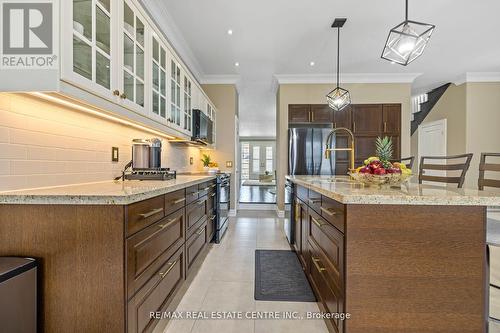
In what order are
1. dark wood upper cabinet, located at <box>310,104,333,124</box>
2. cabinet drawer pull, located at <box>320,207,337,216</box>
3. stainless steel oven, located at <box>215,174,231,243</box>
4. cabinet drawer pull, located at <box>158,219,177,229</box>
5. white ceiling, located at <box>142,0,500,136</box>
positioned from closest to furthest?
cabinet drawer pull, located at <box>320,207,337,216</box> < cabinet drawer pull, located at <box>158,219,177,229</box> < white ceiling, located at <box>142,0,500,136</box> < stainless steel oven, located at <box>215,174,231,243</box> < dark wood upper cabinet, located at <box>310,104,333,124</box>

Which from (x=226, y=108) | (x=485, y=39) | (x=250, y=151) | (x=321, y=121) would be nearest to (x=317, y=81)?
(x=321, y=121)

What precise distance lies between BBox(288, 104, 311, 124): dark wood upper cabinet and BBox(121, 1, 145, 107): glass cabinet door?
365cm

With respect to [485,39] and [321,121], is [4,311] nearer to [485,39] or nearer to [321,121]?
[321,121]

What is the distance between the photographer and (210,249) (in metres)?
3.17

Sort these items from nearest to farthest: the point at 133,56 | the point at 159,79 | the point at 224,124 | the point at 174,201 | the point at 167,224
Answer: the point at 167,224
the point at 174,201
the point at 133,56
the point at 159,79
the point at 224,124

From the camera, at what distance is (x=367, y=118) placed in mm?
5164

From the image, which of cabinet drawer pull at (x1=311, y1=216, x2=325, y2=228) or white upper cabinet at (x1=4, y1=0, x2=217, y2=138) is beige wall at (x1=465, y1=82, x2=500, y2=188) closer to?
cabinet drawer pull at (x1=311, y1=216, x2=325, y2=228)

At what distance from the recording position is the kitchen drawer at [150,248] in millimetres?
1210

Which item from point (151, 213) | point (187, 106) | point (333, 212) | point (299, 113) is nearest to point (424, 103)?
point (299, 113)

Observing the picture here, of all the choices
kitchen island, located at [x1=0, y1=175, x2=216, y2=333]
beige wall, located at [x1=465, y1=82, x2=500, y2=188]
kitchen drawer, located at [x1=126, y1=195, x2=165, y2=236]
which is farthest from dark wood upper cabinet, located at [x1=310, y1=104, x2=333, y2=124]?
kitchen island, located at [x1=0, y1=175, x2=216, y2=333]

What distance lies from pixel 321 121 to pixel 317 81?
83cm

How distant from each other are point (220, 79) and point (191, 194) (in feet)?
11.9

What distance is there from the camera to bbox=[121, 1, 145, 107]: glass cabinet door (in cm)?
176

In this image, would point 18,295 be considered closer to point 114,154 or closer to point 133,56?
point 114,154
